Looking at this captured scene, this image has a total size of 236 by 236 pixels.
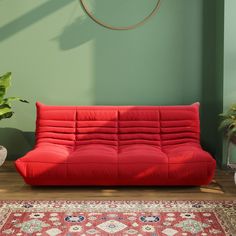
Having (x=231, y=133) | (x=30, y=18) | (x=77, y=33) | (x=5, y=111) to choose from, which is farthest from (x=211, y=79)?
(x=5, y=111)

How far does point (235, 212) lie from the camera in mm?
2715

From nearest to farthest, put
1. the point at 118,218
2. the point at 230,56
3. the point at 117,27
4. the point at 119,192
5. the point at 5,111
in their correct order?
1. the point at 118,218
2. the point at 119,192
3. the point at 5,111
4. the point at 230,56
5. the point at 117,27

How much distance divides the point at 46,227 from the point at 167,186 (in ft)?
4.12

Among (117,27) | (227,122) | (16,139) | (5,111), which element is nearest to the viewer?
(227,122)

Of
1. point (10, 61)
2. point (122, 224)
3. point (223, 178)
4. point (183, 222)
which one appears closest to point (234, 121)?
point (223, 178)

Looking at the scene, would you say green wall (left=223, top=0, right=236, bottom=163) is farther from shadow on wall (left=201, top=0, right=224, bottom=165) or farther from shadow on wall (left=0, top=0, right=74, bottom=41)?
shadow on wall (left=0, top=0, right=74, bottom=41)

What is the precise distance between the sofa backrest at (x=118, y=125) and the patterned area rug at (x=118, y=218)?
901 millimetres

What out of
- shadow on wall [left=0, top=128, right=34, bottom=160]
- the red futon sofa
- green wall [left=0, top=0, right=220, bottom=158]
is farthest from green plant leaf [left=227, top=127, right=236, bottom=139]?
shadow on wall [left=0, top=128, right=34, bottom=160]

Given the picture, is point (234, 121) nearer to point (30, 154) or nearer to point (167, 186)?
point (167, 186)

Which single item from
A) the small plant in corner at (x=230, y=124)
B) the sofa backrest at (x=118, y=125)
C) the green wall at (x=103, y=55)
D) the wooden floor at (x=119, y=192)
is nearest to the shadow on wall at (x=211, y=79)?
the green wall at (x=103, y=55)

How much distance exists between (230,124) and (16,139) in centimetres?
229

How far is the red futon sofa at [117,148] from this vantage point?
318 centimetres

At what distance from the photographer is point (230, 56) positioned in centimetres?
376

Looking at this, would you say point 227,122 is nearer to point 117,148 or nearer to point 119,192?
point 117,148
